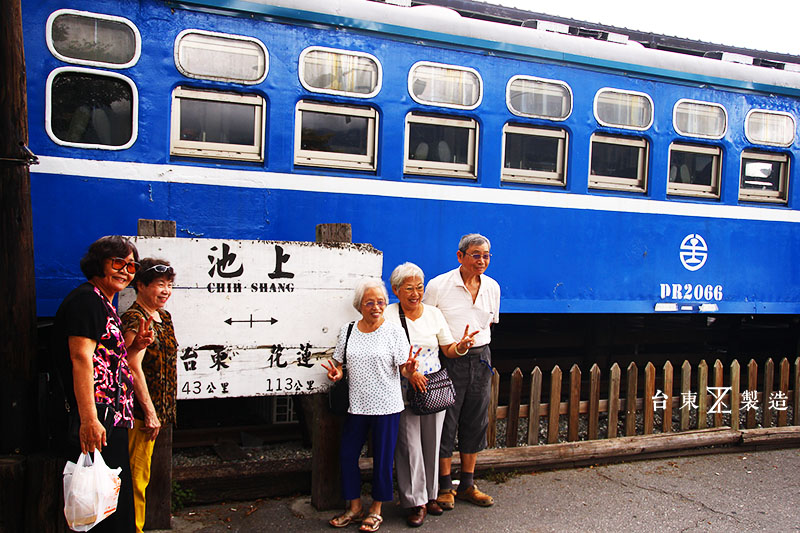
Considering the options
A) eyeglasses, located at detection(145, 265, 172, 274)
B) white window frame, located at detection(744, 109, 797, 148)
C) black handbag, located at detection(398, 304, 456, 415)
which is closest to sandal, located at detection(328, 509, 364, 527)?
black handbag, located at detection(398, 304, 456, 415)

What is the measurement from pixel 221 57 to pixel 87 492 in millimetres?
3108

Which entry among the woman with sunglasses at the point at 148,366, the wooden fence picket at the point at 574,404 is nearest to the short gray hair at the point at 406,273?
the woman with sunglasses at the point at 148,366

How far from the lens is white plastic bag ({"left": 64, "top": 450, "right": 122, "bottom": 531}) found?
2.78 metres

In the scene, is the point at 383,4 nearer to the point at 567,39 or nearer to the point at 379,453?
the point at 567,39

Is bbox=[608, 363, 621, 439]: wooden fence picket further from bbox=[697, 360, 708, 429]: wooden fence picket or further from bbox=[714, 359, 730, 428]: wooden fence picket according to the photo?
bbox=[714, 359, 730, 428]: wooden fence picket

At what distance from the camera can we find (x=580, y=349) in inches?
328

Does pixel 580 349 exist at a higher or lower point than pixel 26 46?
lower

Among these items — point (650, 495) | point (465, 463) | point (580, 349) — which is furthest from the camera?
point (580, 349)

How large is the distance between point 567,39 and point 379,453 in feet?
12.6

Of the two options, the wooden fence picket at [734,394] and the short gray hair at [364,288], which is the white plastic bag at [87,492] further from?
the wooden fence picket at [734,394]

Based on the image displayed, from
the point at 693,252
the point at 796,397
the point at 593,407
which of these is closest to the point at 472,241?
the point at 593,407

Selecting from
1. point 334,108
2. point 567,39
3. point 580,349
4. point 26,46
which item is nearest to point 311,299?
point 334,108

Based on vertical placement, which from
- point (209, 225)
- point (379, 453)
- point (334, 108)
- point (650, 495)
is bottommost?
point (650, 495)

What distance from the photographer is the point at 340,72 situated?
5.23 meters
